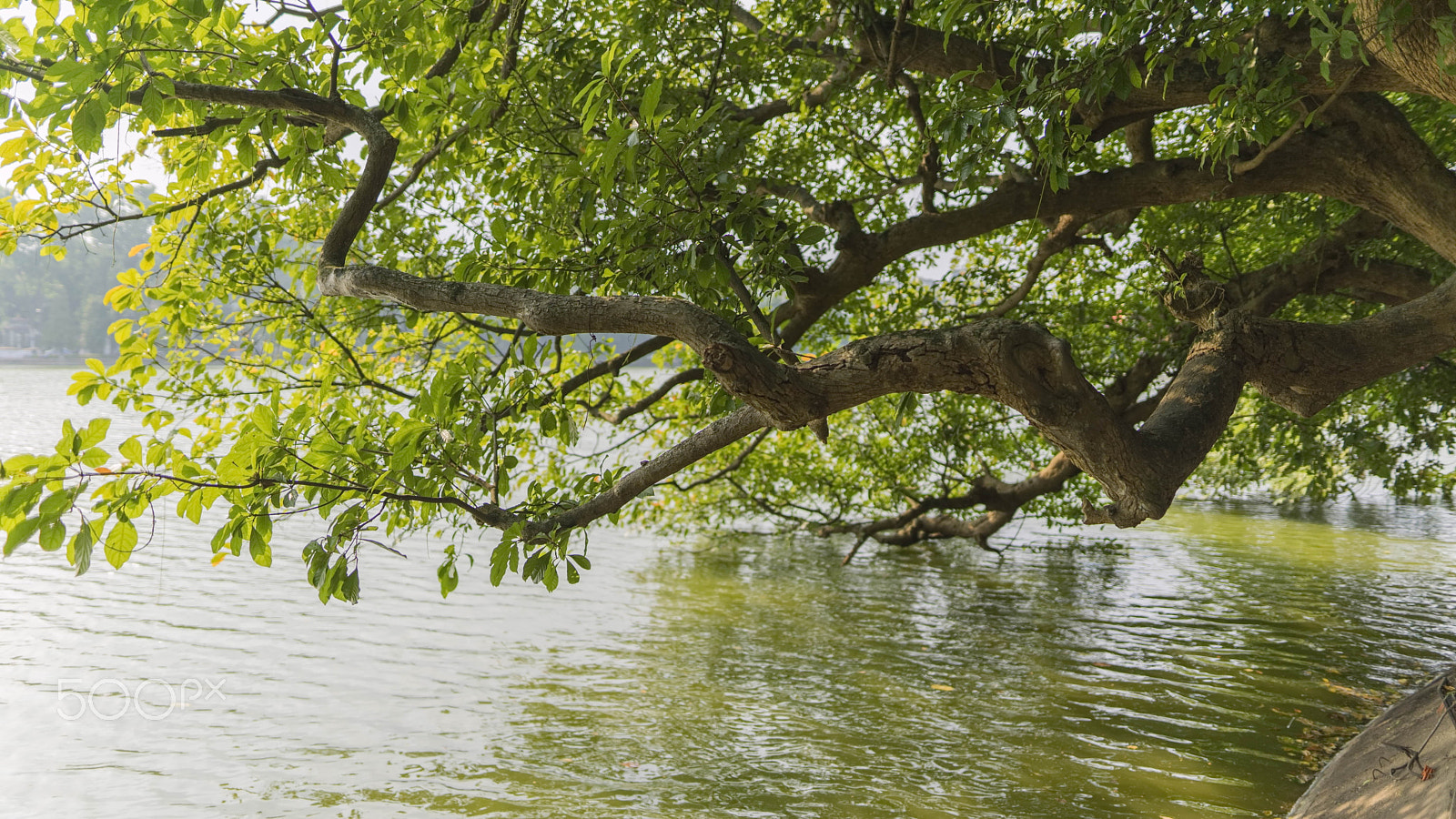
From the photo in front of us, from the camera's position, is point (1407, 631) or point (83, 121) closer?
point (83, 121)

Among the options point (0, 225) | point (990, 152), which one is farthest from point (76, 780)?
point (990, 152)

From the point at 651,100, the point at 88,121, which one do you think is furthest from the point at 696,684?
the point at 88,121

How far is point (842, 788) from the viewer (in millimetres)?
7621

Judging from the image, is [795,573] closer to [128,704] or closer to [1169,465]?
[128,704]

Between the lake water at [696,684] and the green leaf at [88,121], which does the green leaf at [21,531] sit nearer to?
the green leaf at [88,121]

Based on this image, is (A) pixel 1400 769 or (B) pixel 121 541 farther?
(A) pixel 1400 769

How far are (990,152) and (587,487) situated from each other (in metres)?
2.66

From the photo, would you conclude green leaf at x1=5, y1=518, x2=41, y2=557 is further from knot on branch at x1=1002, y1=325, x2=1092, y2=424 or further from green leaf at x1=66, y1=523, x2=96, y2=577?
knot on branch at x1=1002, y1=325, x2=1092, y2=424

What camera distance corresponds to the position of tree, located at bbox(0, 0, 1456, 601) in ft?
12.9

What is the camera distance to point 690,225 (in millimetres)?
4469

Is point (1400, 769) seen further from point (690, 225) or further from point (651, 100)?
point (651, 100)
